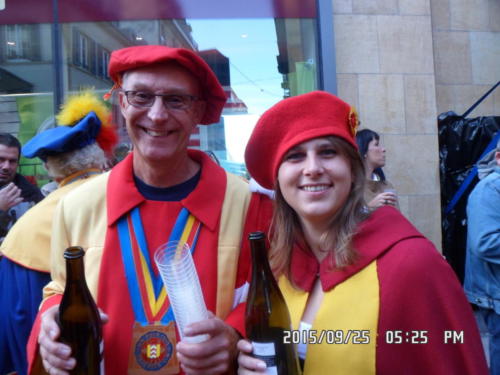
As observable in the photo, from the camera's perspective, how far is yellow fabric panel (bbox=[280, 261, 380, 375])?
4.76ft

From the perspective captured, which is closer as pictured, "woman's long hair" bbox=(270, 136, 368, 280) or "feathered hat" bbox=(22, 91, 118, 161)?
"woman's long hair" bbox=(270, 136, 368, 280)

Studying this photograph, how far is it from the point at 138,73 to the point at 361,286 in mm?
1257

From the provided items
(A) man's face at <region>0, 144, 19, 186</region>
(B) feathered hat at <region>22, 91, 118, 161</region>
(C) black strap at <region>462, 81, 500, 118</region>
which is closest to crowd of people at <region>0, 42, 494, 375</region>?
(B) feathered hat at <region>22, 91, 118, 161</region>

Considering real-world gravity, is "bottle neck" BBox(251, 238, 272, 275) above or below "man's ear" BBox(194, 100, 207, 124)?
below

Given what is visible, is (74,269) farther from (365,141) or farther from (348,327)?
(365,141)

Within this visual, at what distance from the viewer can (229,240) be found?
1.89m

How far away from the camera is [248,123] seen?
6.43 m

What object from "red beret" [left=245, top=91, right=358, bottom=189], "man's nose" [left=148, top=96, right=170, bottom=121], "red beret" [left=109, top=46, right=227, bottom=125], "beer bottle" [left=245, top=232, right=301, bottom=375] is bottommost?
"beer bottle" [left=245, top=232, right=301, bottom=375]

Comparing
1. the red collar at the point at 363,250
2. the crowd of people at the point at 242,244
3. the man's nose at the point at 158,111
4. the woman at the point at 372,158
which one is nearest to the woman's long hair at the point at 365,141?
the woman at the point at 372,158

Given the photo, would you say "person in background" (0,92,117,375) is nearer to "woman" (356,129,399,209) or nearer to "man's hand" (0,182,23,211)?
"man's hand" (0,182,23,211)

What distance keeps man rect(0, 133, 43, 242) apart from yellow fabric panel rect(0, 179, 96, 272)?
47.0 inches

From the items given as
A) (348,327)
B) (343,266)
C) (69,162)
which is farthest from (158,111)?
(69,162)

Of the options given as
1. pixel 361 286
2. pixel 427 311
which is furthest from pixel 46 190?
pixel 427 311

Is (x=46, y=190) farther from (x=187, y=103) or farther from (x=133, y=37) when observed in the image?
(x=133, y=37)
